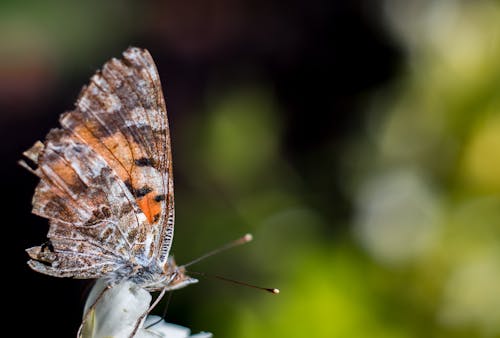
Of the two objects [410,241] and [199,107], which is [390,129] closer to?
[410,241]

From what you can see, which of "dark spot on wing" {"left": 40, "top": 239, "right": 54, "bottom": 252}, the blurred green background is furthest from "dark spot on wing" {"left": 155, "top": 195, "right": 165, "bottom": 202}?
the blurred green background

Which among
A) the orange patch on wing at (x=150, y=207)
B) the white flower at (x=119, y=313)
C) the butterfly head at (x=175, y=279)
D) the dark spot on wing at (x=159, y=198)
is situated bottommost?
the white flower at (x=119, y=313)

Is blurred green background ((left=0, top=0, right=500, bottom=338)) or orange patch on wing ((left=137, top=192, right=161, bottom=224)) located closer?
orange patch on wing ((left=137, top=192, right=161, bottom=224))

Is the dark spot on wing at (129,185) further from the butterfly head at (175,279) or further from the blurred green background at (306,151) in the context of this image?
the blurred green background at (306,151)

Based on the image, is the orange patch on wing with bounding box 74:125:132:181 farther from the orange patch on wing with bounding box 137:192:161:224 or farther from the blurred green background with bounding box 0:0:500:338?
the blurred green background with bounding box 0:0:500:338

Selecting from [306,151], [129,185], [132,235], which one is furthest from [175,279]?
[306,151]

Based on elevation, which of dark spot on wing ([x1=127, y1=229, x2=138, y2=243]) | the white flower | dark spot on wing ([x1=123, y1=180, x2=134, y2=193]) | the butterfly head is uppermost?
dark spot on wing ([x1=123, y1=180, x2=134, y2=193])

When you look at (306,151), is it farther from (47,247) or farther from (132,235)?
(47,247)

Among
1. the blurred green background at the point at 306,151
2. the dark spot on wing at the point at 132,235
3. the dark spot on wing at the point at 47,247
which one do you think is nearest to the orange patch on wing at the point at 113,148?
the dark spot on wing at the point at 132,235
